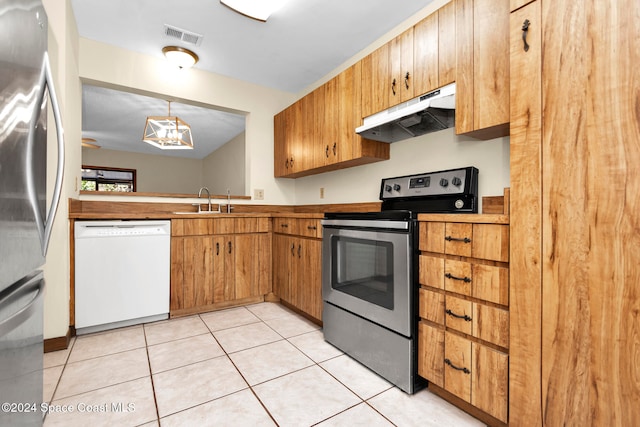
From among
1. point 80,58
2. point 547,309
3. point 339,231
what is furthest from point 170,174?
point 547,309

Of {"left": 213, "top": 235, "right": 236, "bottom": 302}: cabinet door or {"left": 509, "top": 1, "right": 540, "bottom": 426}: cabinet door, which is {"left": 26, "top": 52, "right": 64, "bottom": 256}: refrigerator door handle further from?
A: {"left": 213, "top": 235, "right": 236, "bottom": 302}: cabinet door

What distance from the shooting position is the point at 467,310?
130cm

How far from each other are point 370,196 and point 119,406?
2.16 metres

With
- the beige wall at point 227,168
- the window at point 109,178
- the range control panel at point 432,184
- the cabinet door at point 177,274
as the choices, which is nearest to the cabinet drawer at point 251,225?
the cabinet door at point 177,274

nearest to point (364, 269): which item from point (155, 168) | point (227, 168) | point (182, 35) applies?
point (182, 35)

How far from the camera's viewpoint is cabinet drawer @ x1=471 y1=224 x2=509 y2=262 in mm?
1193

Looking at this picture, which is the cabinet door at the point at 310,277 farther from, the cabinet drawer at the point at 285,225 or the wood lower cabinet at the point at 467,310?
the wood lower cabinet at the point at 467,310

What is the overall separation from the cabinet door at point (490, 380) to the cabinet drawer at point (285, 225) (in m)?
1.68

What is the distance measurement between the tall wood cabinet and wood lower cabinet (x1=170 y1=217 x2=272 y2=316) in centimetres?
230

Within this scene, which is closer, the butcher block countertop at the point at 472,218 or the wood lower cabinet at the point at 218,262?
the butcher block countertop at the point at 472,218

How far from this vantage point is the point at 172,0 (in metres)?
2.14

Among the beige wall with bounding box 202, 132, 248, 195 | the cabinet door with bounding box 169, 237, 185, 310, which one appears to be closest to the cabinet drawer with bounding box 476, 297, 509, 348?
the cabinet door with bounding box 169, 237, 185, 310

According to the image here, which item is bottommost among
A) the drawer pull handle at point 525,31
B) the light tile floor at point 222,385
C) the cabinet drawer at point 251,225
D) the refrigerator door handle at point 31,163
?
the light tile floor at point 222,385

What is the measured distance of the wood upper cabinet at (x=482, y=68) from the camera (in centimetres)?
144
